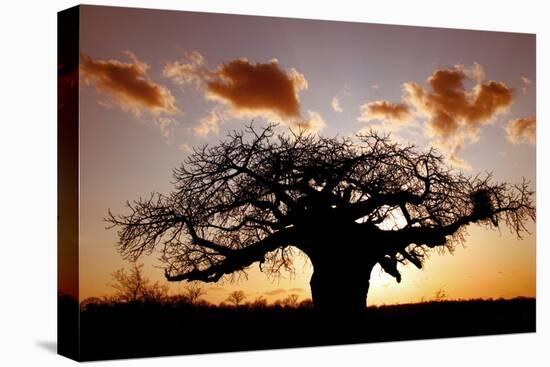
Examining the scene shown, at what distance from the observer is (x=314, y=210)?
10.8 meters

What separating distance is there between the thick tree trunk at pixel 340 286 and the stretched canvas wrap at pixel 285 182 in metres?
0.01

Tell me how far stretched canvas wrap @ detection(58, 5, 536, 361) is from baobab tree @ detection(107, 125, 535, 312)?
0.6 inches

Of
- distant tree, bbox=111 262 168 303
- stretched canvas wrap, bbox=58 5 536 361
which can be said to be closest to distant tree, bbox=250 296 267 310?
stretched canvas wrap, bbox=58 5 536 361

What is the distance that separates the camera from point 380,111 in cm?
1102

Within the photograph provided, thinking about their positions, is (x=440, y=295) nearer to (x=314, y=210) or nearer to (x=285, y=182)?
(x=314, y=210)

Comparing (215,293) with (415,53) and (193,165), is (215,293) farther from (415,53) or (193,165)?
(415,53)

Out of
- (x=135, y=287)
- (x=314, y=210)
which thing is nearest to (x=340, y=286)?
(x=314, y=210)

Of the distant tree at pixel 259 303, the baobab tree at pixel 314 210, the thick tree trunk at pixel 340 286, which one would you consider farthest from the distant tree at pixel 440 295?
the distant tree at pixel 259 303

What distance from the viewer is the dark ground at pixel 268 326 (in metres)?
9.88

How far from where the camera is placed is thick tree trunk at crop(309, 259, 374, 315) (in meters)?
10.8

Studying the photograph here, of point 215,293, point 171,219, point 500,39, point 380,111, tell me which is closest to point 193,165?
point 171,219

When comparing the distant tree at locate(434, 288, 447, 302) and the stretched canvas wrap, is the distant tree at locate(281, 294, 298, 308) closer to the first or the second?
the stretched canvas wrap

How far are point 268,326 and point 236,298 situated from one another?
0.40 metres

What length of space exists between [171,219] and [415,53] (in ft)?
9.43
